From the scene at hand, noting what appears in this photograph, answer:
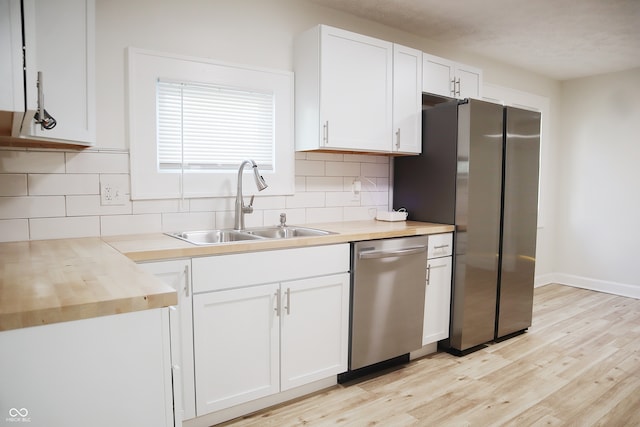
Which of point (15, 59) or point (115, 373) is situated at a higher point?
point (15, 59)

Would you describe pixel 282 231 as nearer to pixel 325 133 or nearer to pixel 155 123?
pixel 325 133

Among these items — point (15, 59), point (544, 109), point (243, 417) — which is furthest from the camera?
point (544, 109)

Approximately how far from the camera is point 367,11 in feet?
9.84

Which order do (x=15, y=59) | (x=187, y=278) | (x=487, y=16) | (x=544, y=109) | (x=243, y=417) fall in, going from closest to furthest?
(x=15, y=59) < (x=187, y=278) < (x=243, y=417) < (x=487, y=16) < (x=544, y=109)

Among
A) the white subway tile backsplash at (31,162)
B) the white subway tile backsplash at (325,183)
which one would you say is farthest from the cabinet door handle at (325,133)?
the white subway tile backsplash at (31,162)

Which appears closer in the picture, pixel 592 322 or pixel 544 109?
pixel 592 322

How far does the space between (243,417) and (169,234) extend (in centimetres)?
103

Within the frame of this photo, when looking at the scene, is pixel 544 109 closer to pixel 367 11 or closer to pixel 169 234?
pixel 367 11

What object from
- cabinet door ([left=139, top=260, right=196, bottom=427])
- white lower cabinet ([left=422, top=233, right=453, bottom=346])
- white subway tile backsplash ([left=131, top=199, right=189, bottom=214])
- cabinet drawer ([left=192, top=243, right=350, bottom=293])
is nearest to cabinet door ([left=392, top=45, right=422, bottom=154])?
white lower cabinet ([left=422, top=233, right=453, bottom=346])

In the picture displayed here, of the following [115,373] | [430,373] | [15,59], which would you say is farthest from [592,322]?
[15,59]

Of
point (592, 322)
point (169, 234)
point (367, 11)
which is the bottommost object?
point (592, 322)

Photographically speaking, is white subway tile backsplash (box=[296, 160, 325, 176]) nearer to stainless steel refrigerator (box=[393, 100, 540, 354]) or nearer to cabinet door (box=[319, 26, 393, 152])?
cabinet door (box=[319, 26, 393, 152])

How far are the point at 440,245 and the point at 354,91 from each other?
3.94 feet

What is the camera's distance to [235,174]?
2.58 m
